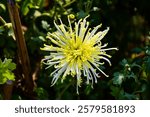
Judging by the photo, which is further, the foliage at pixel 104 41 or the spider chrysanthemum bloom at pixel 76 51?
the foliage at pixel 104 41

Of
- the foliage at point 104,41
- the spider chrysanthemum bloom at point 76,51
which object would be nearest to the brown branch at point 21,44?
the foliage at point 104,41

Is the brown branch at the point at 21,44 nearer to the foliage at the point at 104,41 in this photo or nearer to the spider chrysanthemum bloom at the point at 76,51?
the foliage at the point at 104,41

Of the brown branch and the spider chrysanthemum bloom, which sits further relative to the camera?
the brown branch

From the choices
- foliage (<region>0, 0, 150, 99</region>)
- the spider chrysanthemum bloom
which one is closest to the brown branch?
foliage (<region>0, 0, 150, 99</region>)

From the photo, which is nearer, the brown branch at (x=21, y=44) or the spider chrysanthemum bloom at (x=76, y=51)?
the spider chrysanthemum bloom at (x=76, y=51)

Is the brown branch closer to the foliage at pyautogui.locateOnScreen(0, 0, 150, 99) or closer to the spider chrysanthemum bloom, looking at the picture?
the foliage at pyautogui.locateOnScreen(0, 0, 150, 99)

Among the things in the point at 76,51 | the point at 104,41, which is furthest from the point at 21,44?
the point at 104,41

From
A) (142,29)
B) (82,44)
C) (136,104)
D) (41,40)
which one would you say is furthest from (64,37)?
(142,29)

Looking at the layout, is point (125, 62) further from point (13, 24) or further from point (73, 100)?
point (13, 24)
